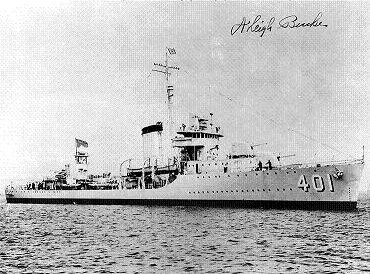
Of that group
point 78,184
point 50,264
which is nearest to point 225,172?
point 50,264

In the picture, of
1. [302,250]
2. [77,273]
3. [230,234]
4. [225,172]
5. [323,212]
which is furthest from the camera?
[225,172]

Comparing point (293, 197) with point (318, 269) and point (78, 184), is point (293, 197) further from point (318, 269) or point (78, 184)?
point (78, 184)

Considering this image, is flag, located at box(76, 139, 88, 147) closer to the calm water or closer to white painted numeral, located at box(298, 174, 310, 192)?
the calm water

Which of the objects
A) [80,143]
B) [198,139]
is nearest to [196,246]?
[198,139]

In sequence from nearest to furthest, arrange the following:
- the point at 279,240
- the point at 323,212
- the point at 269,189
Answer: the point at 279,240, the point at 323,212, the point at 269,189

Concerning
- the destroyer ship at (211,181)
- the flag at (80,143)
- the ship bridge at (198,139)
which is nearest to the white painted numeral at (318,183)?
the destroyer ship at (211,181)

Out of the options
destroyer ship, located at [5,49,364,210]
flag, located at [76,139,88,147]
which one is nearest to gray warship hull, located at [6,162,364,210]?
destroyer ship, located at [5,49,364,210]

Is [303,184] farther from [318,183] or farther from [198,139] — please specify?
[198,139]

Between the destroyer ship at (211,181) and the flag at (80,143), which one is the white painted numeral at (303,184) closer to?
the destroyer ship at (211,181)
